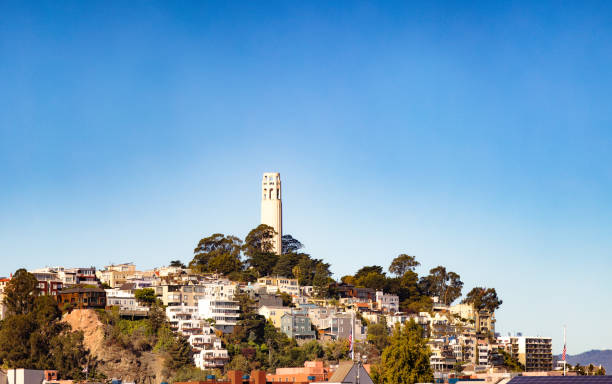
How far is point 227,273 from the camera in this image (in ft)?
589

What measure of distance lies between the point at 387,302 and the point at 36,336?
70879mm

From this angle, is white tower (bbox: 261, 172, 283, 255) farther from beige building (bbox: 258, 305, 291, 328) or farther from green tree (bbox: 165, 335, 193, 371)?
green tree (bbox: 165, 335, 193, 371)

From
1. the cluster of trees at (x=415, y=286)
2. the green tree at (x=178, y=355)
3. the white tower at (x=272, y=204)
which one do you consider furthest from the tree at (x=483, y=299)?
the green tree at (x=178, y=355)

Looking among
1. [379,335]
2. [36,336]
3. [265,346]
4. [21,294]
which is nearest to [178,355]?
[265,346]

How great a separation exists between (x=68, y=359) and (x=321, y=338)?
138 ft

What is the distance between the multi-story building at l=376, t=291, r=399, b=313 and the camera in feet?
599

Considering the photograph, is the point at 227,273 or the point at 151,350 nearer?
the point at 151,350

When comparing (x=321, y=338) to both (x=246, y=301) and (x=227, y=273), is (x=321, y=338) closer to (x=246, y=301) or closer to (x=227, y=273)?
(x=246, y=301)

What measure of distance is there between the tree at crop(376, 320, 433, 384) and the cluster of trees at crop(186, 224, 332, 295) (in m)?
56.7

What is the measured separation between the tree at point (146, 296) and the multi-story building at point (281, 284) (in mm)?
22552

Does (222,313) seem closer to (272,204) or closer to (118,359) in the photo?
(118,359)

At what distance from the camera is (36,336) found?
428 feet

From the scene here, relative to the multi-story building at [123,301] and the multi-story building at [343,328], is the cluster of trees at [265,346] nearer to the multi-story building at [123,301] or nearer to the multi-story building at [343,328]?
the multi-story building at [343,328]

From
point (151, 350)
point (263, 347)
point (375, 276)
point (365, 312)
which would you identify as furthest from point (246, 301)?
point (375, 276)
